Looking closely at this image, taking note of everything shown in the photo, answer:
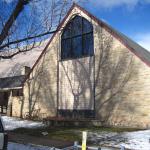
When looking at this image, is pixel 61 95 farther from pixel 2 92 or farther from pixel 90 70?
pixel 2 92

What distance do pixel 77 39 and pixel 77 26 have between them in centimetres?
104

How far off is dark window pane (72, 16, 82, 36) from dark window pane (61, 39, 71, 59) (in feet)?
3.07

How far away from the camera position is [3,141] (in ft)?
27.3

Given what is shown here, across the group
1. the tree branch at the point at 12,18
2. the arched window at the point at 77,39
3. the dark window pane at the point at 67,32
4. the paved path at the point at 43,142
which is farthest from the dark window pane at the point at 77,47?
the tree branch at the point at 12,18

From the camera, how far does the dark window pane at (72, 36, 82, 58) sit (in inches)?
1074

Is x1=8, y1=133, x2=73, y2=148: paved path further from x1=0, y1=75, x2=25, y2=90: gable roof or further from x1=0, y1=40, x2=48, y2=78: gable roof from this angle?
x1=0, y1=40, x2=48, y2=78: gable roof

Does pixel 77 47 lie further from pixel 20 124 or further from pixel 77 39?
pixel 20 124

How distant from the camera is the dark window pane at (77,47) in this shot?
27.3m

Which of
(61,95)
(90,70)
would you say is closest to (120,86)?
(90,70)

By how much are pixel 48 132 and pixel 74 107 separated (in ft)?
23.7

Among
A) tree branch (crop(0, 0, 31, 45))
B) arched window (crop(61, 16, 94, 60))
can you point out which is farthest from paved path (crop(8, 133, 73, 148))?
arched window (crop(61, 16, 94, 60))

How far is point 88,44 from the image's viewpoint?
87.8 ft

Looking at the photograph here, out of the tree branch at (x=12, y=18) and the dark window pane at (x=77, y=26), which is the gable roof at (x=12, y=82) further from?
the tree branch at (x=12, y=18)

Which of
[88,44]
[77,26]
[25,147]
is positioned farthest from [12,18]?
[77,26]
